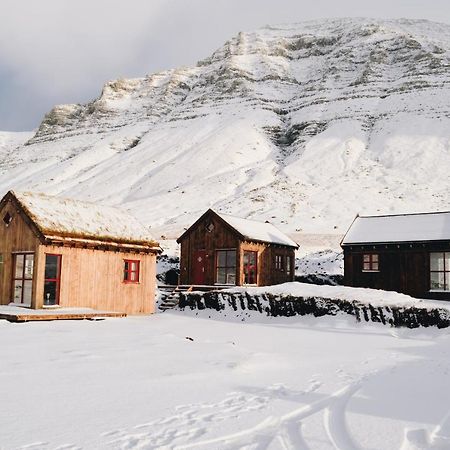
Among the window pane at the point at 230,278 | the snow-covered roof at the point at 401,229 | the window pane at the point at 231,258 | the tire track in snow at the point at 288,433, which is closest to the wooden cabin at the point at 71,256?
the window pane at the point at 231,258

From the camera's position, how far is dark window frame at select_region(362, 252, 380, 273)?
86.4 feet

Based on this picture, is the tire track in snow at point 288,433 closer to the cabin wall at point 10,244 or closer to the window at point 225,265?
the cabin wall at point 10,244

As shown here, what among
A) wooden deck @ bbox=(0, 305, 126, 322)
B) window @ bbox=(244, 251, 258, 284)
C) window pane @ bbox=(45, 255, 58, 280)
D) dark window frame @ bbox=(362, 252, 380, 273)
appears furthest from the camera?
window @ bbox=(244, 251, 258, 284)

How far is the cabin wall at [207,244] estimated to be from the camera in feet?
88.8

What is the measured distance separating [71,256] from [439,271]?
18.3 m

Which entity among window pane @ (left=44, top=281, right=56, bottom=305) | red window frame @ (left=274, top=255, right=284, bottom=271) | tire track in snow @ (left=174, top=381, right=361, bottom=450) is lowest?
tire track in snow @ (left=174, top=381, right=361, bottom=450)

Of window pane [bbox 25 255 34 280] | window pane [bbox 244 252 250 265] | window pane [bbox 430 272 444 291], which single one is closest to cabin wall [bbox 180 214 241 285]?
window pane [bbox 244 252 250 265]

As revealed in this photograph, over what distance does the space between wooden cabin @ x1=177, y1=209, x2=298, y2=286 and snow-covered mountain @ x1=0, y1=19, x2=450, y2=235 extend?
22436 mm

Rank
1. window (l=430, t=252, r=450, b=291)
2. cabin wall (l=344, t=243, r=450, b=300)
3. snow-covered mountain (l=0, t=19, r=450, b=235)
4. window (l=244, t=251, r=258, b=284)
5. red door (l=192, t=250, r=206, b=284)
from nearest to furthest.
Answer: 1. cabin wall (l=344, t=243, r=450, b=300)
2. window (l=430, t=252, r=450, b=291)
3. window (l=244, t=251, r=258, b=284)
4. red door (l=192, t=250, r=206, b=284)
5. snow-covered mountain (l=0, t=19, r=450, b=235)

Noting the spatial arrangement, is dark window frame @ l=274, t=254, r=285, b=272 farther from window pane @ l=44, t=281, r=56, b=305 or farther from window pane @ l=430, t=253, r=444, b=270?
window pane @ l=44, t=281, r=56, b=305

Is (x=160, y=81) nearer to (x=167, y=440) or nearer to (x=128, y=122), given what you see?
(x=128, y=122)

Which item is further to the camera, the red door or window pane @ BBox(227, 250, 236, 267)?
the red door

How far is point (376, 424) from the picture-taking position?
6.25 meters

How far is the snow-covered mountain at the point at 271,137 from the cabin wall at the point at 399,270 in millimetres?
23593
